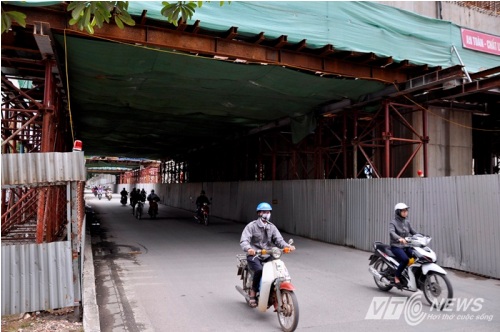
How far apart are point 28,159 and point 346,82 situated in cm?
1037

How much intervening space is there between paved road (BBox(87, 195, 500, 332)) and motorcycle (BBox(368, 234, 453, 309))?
226 millimetres

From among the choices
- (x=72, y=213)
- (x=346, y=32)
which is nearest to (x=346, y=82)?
(x=346, y=32)

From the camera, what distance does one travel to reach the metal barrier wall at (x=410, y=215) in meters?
8.95

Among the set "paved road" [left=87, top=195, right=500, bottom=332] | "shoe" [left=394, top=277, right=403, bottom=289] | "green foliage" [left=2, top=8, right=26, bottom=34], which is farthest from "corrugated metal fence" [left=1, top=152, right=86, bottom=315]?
"shoe" [left=394, top=277, right=403, bottom=289]

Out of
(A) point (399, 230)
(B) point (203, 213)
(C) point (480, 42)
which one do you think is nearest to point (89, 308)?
(A) point (399, 230)

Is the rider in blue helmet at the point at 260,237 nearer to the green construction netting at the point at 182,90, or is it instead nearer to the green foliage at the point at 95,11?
the green foliage at the point at 95,11

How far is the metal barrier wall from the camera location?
8.95 meters

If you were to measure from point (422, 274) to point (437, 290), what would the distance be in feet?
1.05

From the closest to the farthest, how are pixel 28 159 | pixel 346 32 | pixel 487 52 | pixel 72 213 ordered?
pixel 28 159 → pixel 72 213 → pixel 346 32 → pixel 487 52

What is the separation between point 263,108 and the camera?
16594 millimetres

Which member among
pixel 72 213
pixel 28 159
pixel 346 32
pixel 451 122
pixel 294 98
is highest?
pixel 346 32

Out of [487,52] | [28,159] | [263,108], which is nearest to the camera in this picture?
[28,159]

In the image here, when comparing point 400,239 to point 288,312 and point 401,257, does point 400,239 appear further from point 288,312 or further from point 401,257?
point 288,312

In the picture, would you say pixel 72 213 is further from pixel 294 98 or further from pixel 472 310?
pixel 294 98
